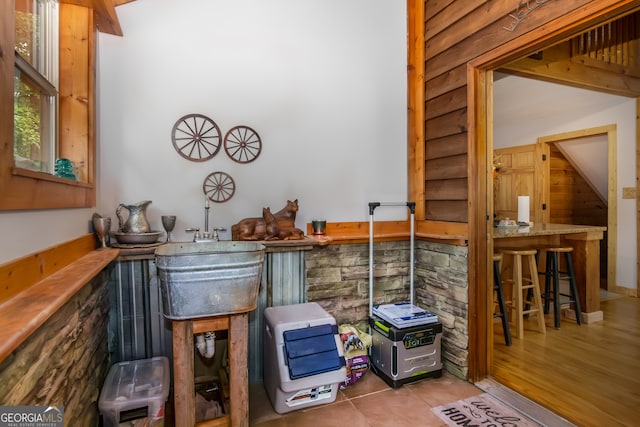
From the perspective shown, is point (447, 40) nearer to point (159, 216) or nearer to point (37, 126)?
point (159, 216)

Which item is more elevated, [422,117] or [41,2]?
[41,2]

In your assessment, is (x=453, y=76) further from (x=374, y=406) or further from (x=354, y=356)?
(x=374, y=406)

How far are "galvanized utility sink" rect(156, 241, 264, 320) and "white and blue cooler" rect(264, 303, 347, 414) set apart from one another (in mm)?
478

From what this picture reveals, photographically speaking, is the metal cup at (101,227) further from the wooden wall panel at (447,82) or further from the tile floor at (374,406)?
the wooden wall panel at (447,82)

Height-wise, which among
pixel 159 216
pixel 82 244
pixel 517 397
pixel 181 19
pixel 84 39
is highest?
pixel 181 19

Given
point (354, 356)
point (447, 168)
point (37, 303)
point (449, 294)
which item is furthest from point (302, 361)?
point (447, 168)

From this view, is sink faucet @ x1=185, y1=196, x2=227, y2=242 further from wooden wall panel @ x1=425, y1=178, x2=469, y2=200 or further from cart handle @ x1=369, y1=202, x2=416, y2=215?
wooden wall panel @ x1=425, y1=178, x2=469, y2=200

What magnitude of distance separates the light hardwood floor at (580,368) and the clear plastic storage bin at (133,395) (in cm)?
218

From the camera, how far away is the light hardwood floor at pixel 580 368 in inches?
81.2

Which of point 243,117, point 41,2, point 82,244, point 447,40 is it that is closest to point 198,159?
point 243,117

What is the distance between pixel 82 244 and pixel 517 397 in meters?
2.72

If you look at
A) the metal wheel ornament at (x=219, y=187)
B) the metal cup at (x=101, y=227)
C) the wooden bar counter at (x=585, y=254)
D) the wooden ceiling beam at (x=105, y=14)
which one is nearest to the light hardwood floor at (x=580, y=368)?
the wooden bar counter at (x=585, y=254)

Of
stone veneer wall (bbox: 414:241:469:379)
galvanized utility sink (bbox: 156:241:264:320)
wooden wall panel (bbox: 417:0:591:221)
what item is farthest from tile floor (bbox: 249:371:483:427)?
wooden wall panel (bbox: 417:0:591:221)

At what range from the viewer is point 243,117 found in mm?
2480
